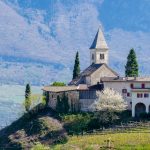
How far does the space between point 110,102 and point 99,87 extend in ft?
22.5

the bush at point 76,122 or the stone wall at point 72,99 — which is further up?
the stone wall at point 72,99

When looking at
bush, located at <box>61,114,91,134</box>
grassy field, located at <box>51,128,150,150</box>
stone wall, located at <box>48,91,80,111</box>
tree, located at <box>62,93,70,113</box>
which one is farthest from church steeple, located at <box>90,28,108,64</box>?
grassy field, located at <box>51,128,150,150</box>

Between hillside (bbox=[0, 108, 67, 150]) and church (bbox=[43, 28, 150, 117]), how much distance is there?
3.53 m

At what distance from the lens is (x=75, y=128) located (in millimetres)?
114062

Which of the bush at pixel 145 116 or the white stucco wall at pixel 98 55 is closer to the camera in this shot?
the bush at pixel 145 116

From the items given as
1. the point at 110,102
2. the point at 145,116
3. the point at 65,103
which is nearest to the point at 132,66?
the point at 65,103

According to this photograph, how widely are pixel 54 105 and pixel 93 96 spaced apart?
617 centimetres

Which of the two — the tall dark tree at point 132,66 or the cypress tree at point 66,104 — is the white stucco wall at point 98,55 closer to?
the tall dark tree at point 132,66

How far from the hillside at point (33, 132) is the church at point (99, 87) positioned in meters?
3.53

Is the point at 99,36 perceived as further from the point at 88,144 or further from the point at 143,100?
the point at 88,144

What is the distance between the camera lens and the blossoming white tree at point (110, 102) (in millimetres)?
116188

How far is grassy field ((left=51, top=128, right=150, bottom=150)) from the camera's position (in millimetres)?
100000

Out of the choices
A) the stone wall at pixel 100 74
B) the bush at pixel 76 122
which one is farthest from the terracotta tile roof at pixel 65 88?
the bush at pixel 76 122

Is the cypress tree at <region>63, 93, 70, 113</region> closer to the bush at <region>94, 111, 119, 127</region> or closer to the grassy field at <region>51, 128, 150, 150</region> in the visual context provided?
the bush at <region>94, 111, 119, 127</region>
